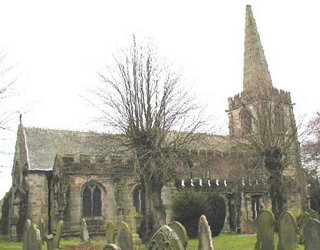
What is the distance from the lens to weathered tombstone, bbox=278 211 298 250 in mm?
11562

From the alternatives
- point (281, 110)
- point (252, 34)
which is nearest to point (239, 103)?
point (252, 34)

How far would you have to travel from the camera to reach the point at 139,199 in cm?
3080

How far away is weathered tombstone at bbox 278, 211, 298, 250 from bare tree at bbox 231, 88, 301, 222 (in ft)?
37.6

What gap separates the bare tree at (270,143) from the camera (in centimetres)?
2416

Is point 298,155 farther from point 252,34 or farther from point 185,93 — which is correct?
point 252,34

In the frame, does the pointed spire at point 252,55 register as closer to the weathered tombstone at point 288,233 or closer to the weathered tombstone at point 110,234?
the weathered tombstone at point 110,234

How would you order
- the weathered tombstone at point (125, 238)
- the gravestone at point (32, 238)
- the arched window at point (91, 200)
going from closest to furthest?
the weathered tombstone at point (125, 238) → the gravestone at point (32, 238) → the arched window at point (91, 200)

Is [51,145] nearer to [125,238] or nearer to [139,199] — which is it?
[139,199]

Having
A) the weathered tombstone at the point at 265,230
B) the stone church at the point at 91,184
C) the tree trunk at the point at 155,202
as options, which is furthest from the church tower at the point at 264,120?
the weathered tombstone at the point at 265,230

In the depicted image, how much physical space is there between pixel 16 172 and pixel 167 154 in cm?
1588

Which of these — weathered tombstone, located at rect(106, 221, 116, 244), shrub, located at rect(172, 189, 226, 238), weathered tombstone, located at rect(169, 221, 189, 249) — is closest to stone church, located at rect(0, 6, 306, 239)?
shrub, located at rect(172, 189, 226, 238)

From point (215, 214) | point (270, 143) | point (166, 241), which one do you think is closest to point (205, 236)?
point (166, 241)

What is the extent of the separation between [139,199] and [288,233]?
65.0ft

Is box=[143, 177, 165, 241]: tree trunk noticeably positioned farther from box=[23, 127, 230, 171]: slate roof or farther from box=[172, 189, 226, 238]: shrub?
box=[23, 127, 230, 171]: slate roof
